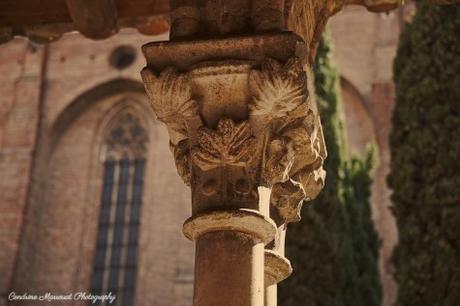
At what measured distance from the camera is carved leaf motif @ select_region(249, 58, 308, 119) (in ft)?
9.18

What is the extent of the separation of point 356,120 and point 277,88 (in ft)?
45.2

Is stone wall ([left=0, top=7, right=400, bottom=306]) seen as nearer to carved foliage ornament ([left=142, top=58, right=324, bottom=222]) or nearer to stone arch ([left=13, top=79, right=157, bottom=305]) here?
stone arch ([left=13, top=79, right=157, bottom=305])

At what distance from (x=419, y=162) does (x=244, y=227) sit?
24.5ft

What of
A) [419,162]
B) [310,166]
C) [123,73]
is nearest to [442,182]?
[419,162]

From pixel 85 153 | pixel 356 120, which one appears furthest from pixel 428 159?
pixel 85 153

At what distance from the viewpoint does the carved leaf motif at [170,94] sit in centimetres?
289

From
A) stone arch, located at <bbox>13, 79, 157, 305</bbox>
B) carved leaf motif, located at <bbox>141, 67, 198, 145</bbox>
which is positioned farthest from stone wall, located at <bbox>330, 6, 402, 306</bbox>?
carved leaf motif, located at <bbox>141, 67, 198, 145</bbox>

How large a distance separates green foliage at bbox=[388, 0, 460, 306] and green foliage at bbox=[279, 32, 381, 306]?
1.28 meters

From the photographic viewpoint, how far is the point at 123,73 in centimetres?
1688

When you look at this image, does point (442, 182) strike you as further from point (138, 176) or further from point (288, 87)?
point (138, 176)

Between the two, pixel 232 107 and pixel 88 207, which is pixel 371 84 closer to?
pixel 88 207

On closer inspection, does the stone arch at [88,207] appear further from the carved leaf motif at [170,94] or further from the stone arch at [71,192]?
the carved leaf motif at [170,94]

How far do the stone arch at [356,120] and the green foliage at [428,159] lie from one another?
5.05m

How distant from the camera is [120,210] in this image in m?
15.8
